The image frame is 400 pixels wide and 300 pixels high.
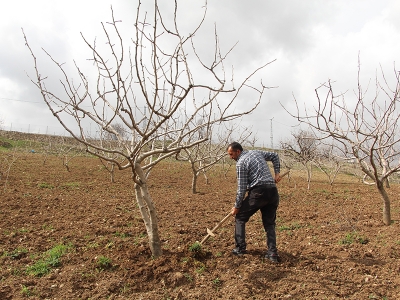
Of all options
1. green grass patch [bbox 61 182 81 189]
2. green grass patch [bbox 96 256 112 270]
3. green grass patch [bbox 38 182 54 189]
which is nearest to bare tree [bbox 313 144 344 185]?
green grass patch [bbox 96 256 112 270]

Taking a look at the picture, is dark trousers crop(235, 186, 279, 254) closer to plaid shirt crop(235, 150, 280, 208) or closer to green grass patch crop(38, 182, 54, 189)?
plaid shirt crop(235, 150, 280, 208)

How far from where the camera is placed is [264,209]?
3787 mm

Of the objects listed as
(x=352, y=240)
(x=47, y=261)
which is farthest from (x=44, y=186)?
(x=352, y=240)

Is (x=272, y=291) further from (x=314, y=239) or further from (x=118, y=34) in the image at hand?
(x=118, y=34)

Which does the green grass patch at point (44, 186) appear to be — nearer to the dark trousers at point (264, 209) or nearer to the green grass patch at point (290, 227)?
the green grass patch at point (290, 227)

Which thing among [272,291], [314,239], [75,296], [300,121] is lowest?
[75,296]

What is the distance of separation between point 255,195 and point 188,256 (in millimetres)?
1135

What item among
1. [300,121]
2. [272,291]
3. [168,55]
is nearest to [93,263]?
[272,291]

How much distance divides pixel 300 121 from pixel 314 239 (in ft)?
6.17

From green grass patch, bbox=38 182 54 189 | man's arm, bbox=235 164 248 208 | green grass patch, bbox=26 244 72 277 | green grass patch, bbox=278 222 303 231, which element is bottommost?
green grass patch, bbox=26 244 72 277

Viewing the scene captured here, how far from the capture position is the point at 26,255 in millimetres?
3928

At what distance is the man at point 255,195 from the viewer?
3646mm

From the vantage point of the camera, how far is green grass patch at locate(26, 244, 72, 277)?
3.43m

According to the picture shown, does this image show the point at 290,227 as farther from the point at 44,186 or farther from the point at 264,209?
the point at 44,186
